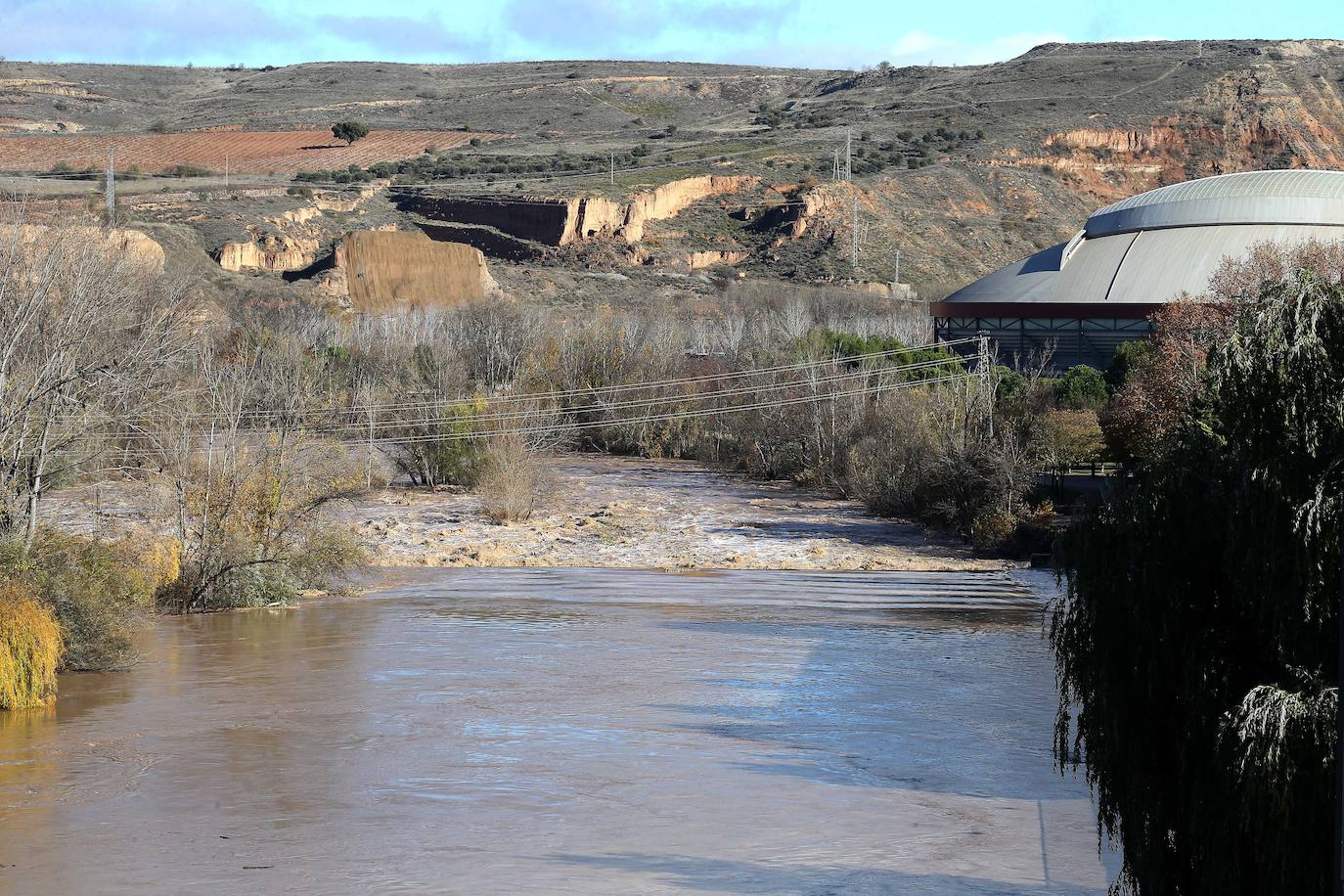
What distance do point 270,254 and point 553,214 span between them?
18.1 m

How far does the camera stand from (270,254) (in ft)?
272

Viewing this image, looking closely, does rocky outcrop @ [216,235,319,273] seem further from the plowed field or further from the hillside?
the plowed field

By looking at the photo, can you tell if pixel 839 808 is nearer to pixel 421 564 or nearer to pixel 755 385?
pixel 421 564

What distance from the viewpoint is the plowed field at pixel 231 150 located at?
10400 cm

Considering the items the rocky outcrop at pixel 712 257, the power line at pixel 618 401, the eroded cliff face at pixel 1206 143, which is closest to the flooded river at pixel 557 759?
the power line at pixel 618 401

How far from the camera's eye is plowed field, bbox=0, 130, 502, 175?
10400 centimetres

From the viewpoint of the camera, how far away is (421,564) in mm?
33781

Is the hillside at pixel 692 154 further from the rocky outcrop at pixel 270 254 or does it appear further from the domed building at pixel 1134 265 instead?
the domed building at pixel 1134 265

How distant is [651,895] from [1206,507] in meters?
5.83

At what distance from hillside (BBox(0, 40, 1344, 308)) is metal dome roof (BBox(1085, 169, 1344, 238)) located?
25957 millimetres

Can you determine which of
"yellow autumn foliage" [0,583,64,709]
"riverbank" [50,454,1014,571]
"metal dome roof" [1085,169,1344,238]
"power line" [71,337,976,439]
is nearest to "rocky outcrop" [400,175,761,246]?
"power line" [71,337,976,439]

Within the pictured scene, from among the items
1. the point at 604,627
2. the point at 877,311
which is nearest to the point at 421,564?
the point at 604,627

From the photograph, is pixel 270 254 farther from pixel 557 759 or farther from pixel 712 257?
pixel 557 759

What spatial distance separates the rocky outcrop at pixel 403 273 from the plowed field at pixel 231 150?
90.4ft
